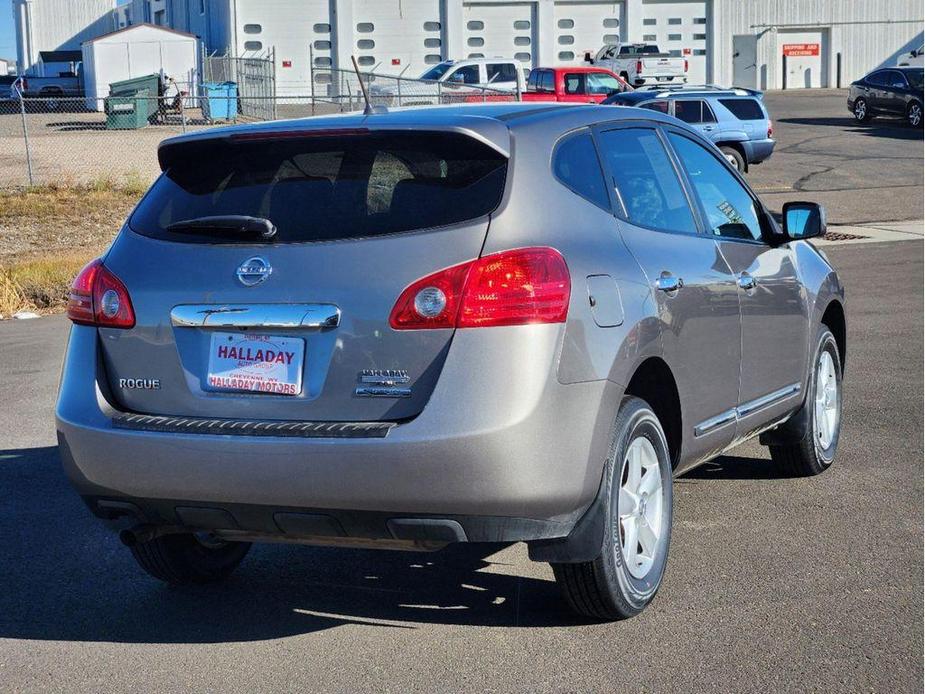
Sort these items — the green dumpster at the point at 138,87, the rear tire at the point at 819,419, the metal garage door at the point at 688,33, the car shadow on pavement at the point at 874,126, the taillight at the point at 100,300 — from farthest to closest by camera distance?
the metal garage door at the point at 688,33
the green dumpster at the point at 138,87
the car shadow on pavement at the point at 874,126
the rear tire at the point at 819,419
the taillight at the point at 100,300

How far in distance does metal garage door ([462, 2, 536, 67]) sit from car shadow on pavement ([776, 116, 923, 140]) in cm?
1476

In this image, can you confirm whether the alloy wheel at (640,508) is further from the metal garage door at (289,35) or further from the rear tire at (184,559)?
the metal garage door at (289,35)

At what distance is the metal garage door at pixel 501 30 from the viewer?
55500 mm

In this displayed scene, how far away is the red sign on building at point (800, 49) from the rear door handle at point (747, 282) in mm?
58212

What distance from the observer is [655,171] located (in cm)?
544

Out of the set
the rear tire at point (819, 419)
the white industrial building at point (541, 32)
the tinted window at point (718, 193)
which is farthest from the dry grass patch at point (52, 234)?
the white industrial building at point (541, 32)

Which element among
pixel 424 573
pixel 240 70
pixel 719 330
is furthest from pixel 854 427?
pixel 240 70

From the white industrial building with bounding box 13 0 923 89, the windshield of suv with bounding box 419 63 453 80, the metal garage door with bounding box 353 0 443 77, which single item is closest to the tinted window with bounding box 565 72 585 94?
the windshield of suv with bounding box 419 63 453 80

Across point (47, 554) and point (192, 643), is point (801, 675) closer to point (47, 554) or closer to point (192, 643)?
point (192, 643)

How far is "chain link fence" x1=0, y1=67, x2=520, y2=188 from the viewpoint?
28.4m

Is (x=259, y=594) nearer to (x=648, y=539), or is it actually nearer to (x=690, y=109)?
(x=648, y=539)

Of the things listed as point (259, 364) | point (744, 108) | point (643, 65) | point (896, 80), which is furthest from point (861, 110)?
point (259, 364)

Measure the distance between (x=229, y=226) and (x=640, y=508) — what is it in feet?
5.66

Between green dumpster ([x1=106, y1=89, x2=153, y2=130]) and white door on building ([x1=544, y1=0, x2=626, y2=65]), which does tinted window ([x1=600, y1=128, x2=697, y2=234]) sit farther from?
white door on building ([x1=544, y1=0, x2=626, y2=65])
